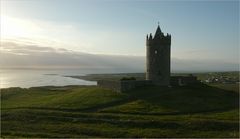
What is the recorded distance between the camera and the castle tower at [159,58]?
58.8m

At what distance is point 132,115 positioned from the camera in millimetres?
41219

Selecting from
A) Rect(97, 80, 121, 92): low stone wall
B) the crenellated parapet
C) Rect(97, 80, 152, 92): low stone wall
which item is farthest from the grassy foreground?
the crenellated parapet

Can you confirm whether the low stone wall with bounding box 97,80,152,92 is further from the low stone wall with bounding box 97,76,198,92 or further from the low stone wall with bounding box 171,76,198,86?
the low stone wall with bounding box 171,76,198,86

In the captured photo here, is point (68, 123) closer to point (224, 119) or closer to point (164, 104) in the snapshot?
point (164, 104)

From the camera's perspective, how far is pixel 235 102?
4972 cm

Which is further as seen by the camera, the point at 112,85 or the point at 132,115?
the point at 112,85

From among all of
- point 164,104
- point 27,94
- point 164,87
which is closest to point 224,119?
point 164,104

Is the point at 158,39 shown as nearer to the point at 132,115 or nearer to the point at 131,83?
the point at 131,83

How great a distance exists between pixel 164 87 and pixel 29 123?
24.1m

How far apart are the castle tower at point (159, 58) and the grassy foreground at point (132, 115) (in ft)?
11.6

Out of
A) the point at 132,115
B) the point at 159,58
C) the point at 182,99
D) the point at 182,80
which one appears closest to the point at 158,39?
the point at 159,58

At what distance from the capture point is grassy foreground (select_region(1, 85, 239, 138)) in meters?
34.9

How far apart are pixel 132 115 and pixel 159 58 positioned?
19.7 m

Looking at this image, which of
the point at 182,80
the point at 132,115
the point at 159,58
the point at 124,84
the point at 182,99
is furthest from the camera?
the point at 182,80
